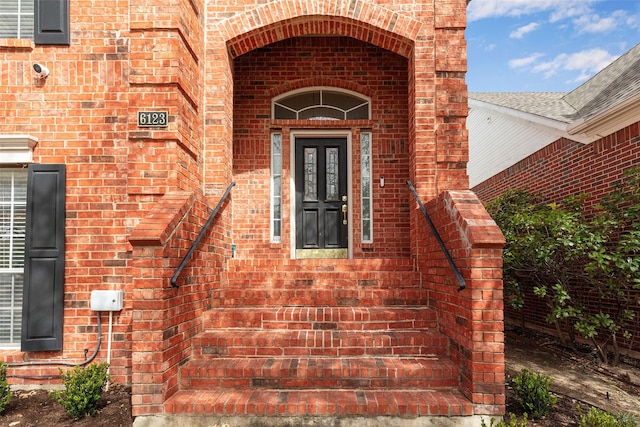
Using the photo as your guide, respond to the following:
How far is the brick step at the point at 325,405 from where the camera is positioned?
10.0ft

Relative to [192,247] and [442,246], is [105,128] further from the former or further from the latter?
[442,246]

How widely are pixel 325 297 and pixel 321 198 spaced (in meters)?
2.35

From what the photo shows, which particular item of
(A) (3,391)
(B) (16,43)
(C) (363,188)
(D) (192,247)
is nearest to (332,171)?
(C) (363,188)

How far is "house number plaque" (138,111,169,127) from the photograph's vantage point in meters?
3.92

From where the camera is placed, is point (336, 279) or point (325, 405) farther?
point (336, 279)

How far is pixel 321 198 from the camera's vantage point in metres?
6.18

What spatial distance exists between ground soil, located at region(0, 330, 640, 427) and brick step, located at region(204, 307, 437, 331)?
40.1 inches

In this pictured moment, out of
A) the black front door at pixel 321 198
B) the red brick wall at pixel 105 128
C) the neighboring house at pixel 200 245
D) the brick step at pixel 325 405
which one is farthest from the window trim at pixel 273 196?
the brick step at pixel 325 405

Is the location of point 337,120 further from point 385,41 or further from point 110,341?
point 110,341

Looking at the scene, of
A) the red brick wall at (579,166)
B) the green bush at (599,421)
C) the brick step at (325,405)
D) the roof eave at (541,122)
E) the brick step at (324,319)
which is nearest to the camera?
the green bush at (599,421)

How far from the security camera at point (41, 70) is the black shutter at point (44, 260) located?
3.17 feet

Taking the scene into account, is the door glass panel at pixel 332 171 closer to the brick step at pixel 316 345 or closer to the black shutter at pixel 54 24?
the brick step at pixel 316 345

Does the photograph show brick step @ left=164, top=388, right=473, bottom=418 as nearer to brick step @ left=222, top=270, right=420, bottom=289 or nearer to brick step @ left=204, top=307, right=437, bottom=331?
brick step @ left=204, top=307, right=437, bottom=331

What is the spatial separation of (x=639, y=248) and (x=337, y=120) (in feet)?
13.7
